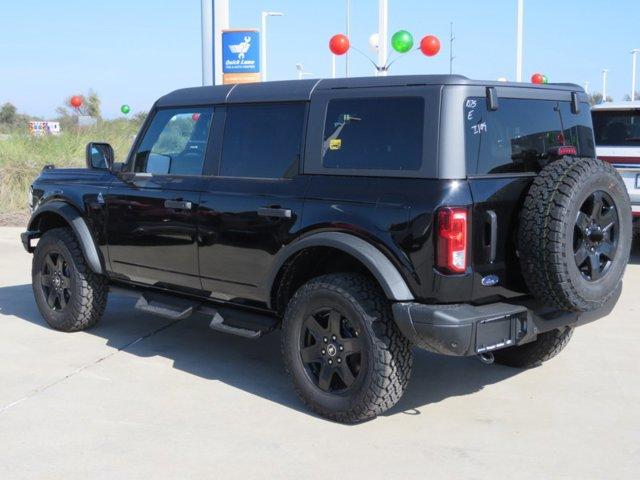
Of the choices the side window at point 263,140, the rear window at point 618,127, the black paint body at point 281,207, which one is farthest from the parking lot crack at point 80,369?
the rear window at point 618,127

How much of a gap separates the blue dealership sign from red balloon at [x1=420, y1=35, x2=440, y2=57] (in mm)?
5442

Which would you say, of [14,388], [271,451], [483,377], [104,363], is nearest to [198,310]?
[104,363]

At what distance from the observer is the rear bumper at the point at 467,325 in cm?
413

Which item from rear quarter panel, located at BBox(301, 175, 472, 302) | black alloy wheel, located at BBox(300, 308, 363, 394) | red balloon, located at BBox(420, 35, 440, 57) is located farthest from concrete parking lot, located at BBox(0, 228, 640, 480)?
red balloon, located at BBox(420, 35, 440, 57)

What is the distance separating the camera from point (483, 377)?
5.51m

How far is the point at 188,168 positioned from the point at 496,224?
228 cm

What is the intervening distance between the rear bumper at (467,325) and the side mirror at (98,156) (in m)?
3.00

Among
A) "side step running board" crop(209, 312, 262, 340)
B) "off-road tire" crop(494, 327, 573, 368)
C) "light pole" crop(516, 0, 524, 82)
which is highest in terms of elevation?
"light pole" crop(516, 0, 524, 82)

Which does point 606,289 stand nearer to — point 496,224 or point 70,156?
point 496,224

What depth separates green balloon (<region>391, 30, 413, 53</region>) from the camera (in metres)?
17.0

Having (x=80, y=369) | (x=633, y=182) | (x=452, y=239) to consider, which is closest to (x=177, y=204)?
(x=80, y=369)

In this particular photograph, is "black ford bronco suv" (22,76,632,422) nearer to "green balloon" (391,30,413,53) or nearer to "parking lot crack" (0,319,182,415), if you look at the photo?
→ "parking lot crack" (0,319,182,415)

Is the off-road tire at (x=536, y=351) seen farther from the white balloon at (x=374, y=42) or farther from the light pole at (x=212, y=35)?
the white balloon at (x=374, y=42)

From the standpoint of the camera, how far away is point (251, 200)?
502cm
